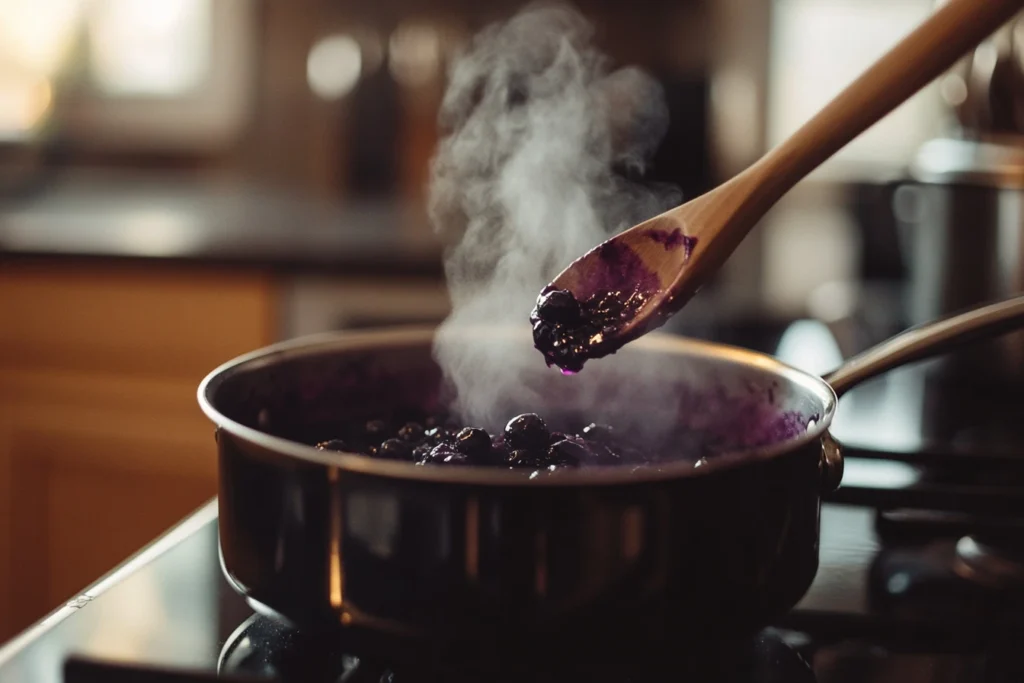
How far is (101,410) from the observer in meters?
1.76

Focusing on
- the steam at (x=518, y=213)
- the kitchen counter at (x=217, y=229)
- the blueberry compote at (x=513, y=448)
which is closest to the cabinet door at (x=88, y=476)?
the kitchen counter at (x=217, y=229)

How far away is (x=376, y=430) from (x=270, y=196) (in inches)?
72.9

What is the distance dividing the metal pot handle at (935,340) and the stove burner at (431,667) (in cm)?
16

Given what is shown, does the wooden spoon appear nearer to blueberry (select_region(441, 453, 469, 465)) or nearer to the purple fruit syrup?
the purple fruit syrup

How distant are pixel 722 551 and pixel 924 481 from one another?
0.36 metres

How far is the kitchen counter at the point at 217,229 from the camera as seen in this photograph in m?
1.69

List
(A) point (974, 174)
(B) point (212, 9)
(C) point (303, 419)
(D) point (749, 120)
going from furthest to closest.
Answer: (B) point (212, 9) → (D) point (749, 120) → (A) point (974, 174) → (C) point (303, 419)

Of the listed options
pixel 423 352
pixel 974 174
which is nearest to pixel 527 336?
pixel 423 352

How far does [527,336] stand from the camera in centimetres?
72

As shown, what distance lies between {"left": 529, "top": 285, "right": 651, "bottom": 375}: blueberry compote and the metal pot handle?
0.43ft

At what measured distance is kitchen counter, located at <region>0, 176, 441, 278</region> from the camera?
66.6 inches

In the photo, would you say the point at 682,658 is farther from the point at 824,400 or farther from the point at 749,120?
the point at 749,120

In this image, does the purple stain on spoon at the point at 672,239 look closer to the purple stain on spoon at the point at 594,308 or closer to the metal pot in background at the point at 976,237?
the purple stain on spoon at the point at 594,308

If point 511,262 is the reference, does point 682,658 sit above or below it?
below
